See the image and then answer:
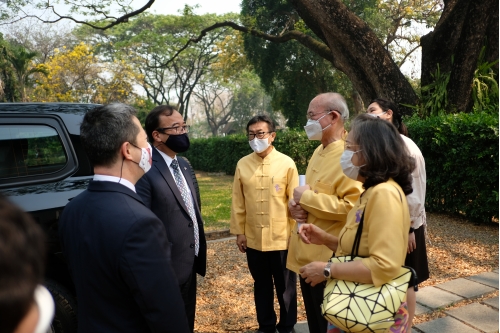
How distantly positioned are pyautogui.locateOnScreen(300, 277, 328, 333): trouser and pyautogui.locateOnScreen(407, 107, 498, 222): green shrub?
4.92 m

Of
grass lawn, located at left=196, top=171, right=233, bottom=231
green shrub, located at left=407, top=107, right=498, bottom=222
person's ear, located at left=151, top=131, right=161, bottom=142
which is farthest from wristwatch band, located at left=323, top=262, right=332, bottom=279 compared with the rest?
grass lawn, located at left=196, top=171, right=233, bottom=231

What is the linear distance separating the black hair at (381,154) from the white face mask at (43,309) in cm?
156

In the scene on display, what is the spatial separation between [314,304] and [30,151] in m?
2.52

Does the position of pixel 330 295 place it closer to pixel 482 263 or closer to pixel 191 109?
pixel 482 263

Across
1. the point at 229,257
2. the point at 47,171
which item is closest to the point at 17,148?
the point at 47,171

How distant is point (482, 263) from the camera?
533 centimetres

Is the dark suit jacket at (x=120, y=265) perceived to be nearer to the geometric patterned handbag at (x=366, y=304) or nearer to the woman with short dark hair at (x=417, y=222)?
the geometric patterned handbag at (x=366, y=304)

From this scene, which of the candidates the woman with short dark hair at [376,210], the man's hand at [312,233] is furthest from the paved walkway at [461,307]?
the woman with short dark hair at [376,210]

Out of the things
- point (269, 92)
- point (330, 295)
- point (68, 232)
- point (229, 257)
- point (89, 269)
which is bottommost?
point (229, 257)

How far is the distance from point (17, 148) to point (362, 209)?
280cm

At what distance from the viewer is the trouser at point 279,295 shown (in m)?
3.61

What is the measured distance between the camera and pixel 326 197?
8.54 feet

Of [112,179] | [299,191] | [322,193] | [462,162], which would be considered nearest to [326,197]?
[322,193]

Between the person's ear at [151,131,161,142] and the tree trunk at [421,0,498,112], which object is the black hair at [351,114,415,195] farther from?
the tree trunk at [421,0,498,112]
